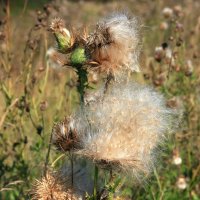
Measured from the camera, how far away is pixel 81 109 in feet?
7.30

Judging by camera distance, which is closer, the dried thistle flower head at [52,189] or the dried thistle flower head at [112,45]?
the dried thistle flower head at [112,45]

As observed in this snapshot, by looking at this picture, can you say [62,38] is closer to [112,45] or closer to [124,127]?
[112,45]

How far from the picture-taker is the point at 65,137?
215 cm

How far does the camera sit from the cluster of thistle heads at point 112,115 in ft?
6.79

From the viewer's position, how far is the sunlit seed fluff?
2.05m

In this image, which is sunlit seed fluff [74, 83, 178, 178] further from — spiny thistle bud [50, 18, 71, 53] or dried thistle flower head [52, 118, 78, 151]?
spiny thistle bud [50, 18, 71, 53]

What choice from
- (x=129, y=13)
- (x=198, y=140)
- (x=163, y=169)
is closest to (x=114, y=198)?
(x=129, y=13)

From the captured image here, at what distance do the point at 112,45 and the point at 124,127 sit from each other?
28cm

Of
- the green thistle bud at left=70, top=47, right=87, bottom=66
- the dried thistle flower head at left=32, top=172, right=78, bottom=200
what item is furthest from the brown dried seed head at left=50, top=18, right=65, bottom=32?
the dried thistle flower head at left=32, top=172, right=78, bottom=200

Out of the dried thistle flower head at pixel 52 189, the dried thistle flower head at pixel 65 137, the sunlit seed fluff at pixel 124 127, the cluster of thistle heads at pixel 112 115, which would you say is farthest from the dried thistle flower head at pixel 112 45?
the dried thistle flower head at pixel 52 189

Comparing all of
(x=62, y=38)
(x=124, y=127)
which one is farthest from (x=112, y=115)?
(x=62, y=38)

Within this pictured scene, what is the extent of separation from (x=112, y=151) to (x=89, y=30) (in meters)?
0.44

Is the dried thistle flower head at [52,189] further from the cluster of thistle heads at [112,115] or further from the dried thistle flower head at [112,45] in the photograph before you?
the dried thistle flower head at [112,45]

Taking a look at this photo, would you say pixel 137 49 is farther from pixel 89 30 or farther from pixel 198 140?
pixel 198 140
